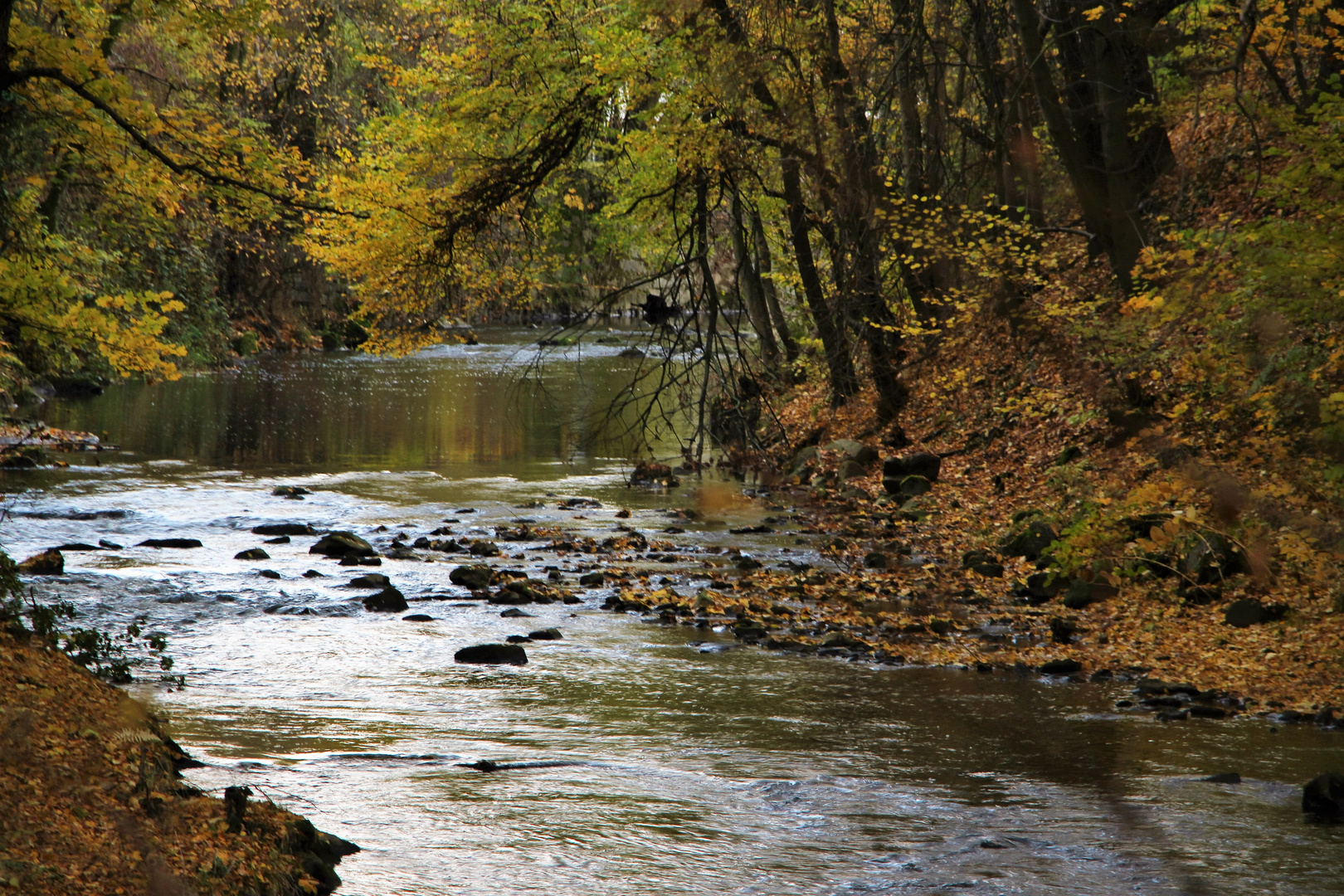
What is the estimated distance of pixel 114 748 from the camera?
19.5 ft

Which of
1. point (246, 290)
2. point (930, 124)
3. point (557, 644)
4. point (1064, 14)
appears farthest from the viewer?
point (246, 290)

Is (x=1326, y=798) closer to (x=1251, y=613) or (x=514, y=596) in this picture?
(x=1251, y=613)

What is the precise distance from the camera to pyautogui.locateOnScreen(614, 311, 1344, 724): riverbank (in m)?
9.94

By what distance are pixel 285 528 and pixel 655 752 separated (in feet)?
32.0

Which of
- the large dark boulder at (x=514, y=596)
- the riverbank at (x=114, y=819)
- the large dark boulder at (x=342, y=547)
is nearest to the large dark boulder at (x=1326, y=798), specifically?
the riverbank at (x=114, y=819)

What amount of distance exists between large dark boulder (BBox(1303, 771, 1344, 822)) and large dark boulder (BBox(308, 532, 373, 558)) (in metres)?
10.8

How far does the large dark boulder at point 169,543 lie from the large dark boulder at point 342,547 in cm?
142

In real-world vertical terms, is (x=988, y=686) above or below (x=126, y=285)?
below

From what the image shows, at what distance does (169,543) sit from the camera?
15.0 m

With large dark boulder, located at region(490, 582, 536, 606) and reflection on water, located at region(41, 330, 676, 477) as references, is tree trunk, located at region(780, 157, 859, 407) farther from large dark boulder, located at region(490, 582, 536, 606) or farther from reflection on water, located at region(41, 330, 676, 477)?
large dark boulder, located at region(490, 582, 536, 606)


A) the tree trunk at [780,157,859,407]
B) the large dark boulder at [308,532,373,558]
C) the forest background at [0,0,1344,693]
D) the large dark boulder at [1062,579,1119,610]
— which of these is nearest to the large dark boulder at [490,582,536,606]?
the forest background at [0,0,1344,693]

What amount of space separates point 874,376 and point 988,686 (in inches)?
469

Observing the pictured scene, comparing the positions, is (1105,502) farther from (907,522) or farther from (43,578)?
(43,578)

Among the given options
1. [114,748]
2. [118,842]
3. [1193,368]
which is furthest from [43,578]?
[1193,368]
